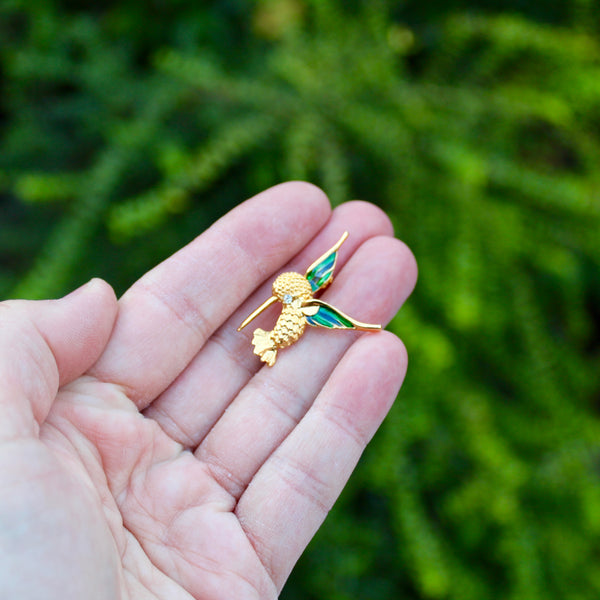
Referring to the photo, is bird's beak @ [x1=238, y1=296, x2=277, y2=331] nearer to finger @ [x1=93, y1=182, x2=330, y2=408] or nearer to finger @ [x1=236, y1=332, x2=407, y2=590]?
finger @ [x1=93, y1=182, x2=330, y2=408]

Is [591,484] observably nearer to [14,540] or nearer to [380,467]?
[380,467]

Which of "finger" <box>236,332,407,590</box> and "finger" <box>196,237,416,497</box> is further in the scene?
"finger" <box>196,237,416,497</box>

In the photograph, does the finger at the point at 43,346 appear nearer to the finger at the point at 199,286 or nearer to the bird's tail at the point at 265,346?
the finger at the point at 199,286

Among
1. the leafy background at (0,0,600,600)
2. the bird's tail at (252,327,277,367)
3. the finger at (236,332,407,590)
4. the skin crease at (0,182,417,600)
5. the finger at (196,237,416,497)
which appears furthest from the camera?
the leafy background at (0,0,600,600)

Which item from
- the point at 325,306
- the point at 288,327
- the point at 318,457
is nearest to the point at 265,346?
the point at 288,327

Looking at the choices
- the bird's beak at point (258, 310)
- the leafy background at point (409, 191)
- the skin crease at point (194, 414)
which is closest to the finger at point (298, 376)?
the skin crease at point (194, 414)

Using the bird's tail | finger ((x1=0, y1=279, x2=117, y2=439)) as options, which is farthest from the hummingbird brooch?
finger ((x1=0, y1=279, x2=117, y2=439))

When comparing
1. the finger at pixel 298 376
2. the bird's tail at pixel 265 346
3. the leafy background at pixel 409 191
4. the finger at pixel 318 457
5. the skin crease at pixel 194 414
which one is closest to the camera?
the skin crease at pixel 194 414

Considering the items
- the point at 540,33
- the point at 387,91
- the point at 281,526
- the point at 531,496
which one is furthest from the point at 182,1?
the point at 531,496
